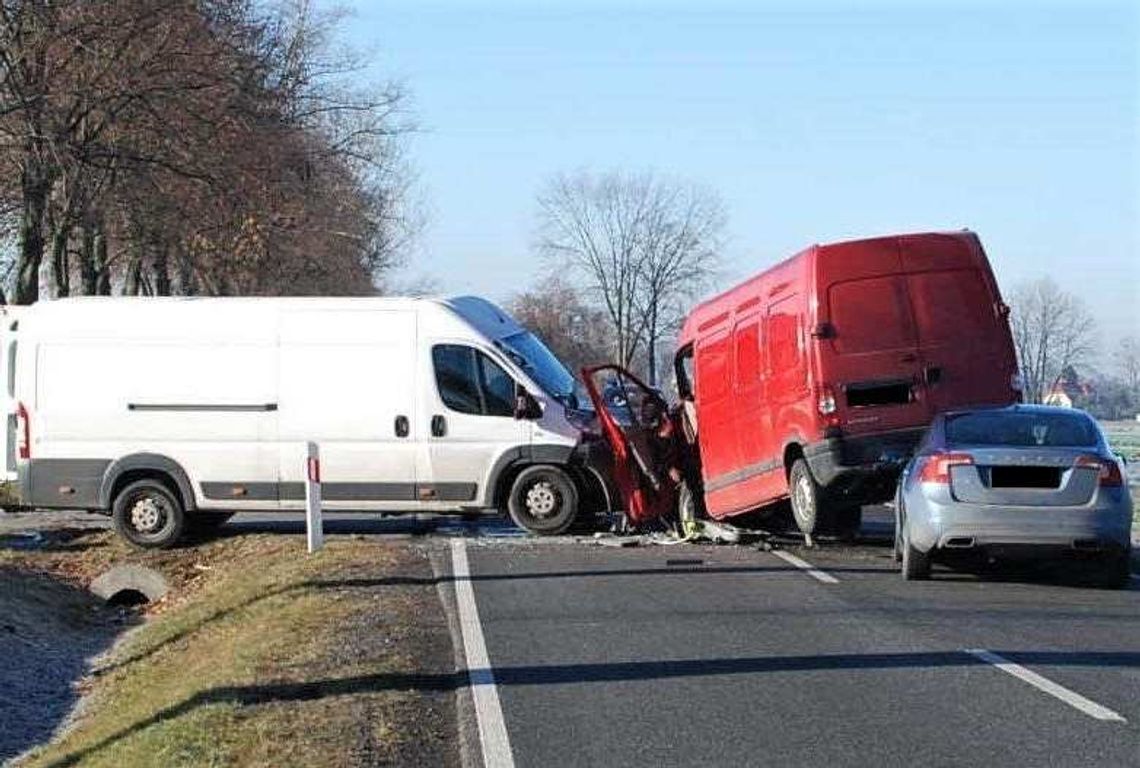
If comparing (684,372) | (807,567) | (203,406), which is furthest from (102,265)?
(807,567)

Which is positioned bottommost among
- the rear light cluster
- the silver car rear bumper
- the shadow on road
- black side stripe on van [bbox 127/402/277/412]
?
the shadow on road

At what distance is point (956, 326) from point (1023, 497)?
2.48m

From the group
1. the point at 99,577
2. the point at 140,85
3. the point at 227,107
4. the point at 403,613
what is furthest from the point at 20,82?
the point at 403,613

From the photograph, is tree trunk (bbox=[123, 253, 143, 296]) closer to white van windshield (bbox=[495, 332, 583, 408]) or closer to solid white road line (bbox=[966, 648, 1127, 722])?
white van windshield (bbox=[495, 332, 583, 408])

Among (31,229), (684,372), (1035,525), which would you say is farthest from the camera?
(31,229)

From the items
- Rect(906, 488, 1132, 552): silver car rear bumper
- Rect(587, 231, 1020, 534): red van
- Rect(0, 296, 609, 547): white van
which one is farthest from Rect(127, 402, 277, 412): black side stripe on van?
Rect(906, 488, 1132, 552): silver car rear bumper

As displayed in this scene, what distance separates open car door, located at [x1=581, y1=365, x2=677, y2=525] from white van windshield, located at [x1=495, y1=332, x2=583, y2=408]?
1.05 feet

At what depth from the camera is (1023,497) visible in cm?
1202

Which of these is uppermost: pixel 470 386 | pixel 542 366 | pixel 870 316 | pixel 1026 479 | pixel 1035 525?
pixel 870 316

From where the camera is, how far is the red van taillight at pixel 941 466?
40.0 feet

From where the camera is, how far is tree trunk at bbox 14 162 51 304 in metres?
24.1

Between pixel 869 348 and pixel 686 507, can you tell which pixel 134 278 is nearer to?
pixel 686 507

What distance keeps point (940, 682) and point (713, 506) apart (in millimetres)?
8147

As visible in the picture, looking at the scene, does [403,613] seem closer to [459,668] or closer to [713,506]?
[459,668]
